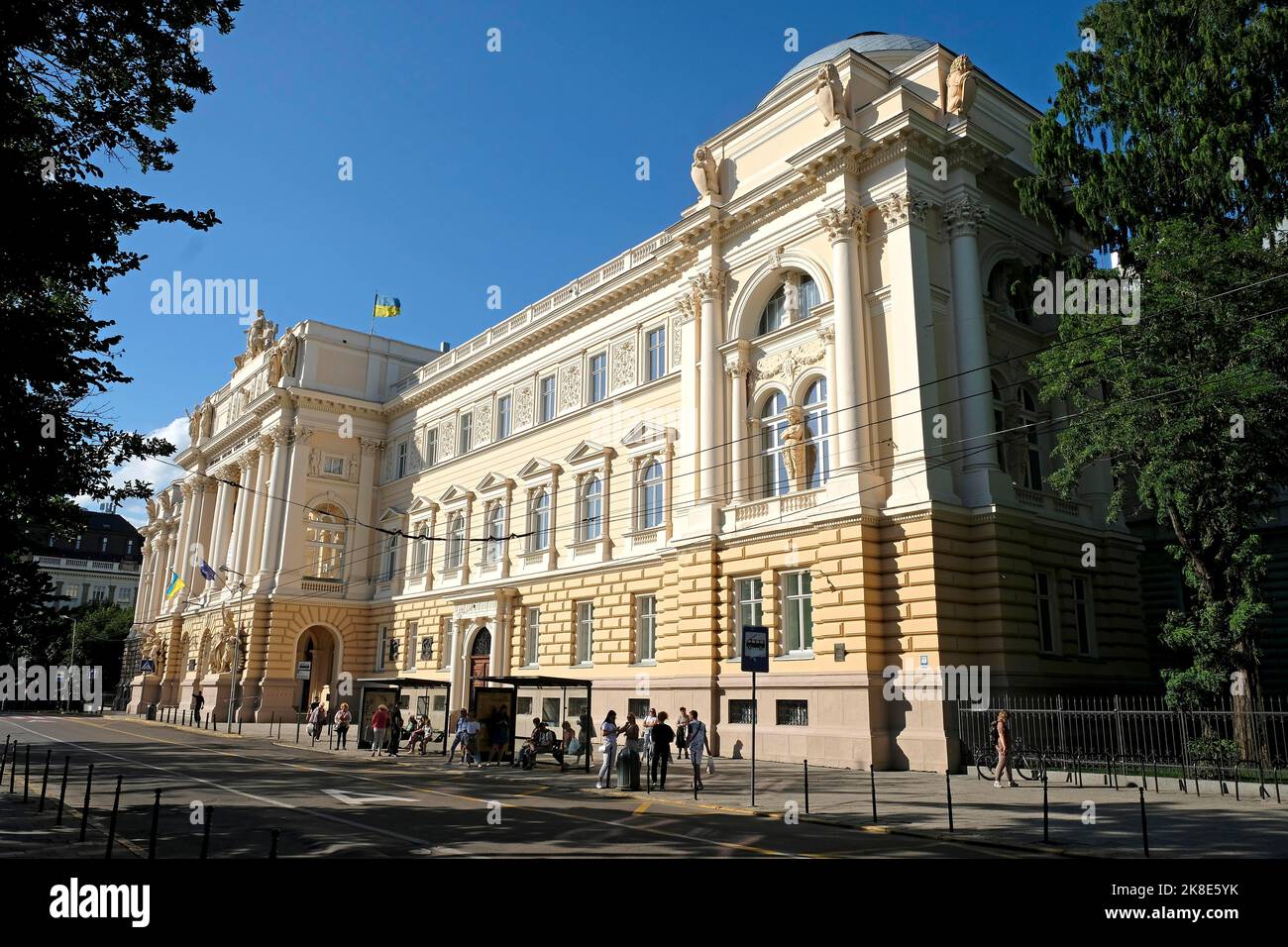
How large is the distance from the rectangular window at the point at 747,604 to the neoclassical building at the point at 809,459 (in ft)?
0.33

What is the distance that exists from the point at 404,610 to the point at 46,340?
3802cm


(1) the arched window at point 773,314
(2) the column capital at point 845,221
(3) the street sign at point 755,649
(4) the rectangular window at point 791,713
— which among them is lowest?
(4) the rectangular window at point 791,713

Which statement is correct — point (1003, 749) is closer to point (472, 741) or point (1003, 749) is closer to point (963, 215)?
point (472, 741)

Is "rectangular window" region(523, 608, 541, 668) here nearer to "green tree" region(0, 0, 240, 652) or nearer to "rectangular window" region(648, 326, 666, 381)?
"rectangular window" region(648, 326, 666, 381)

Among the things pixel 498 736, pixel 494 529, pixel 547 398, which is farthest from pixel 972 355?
pixel 494 529

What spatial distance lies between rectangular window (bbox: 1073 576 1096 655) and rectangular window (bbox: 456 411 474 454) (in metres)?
30.1

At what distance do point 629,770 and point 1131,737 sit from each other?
489 inches

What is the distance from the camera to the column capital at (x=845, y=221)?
91.9 ft

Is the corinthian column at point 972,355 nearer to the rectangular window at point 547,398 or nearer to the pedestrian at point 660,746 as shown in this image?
the pedestrian at point 660,746

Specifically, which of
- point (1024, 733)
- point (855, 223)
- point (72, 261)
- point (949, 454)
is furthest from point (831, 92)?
point (72, 261)

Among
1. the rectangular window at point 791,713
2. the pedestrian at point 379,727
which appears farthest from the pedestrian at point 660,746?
the pedestrian at point 379,727

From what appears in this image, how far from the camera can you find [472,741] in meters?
27.6

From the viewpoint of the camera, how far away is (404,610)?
4916 centimetres
